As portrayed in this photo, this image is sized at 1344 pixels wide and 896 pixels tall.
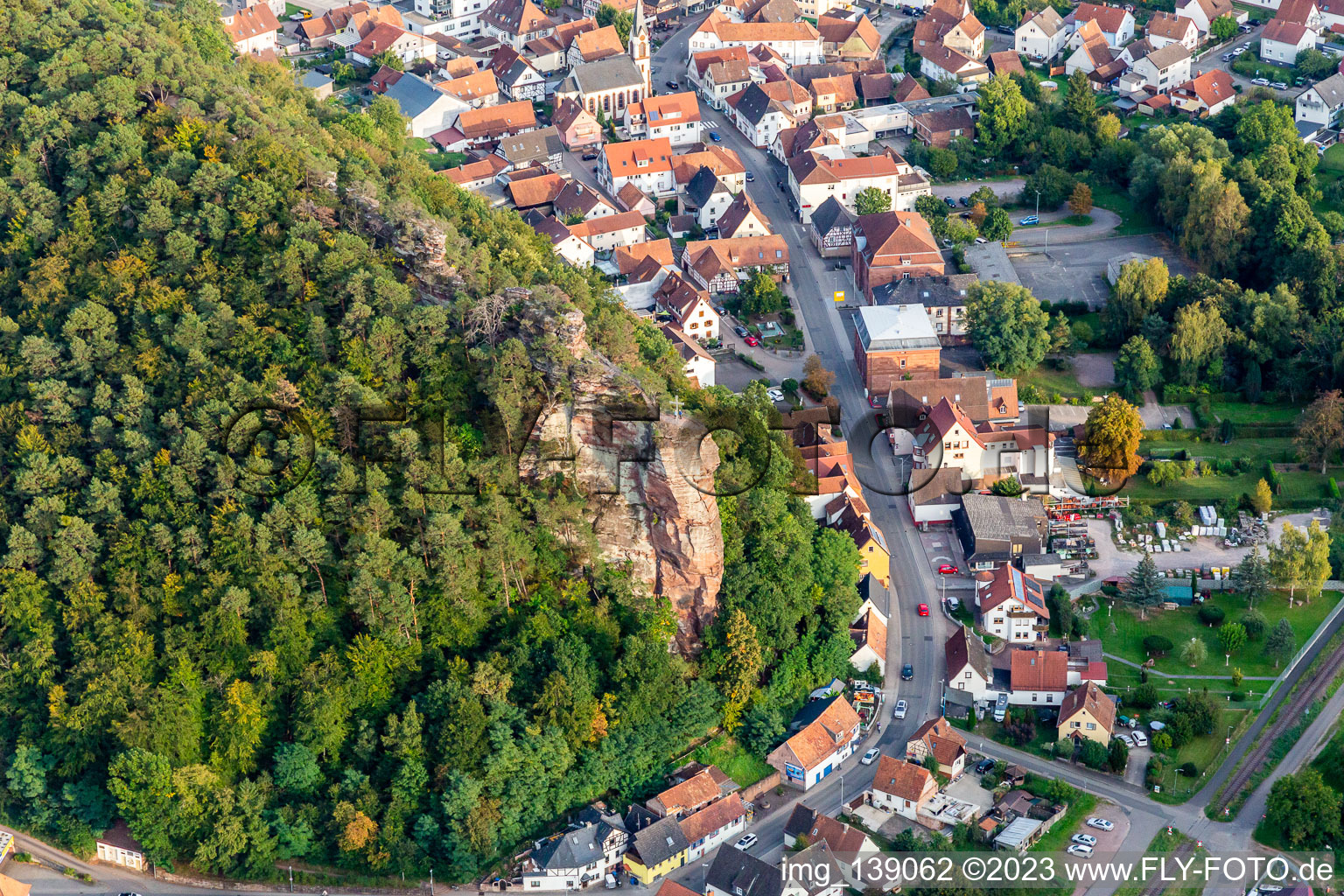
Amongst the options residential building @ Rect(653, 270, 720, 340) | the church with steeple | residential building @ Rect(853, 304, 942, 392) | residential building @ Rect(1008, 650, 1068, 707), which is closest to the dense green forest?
residential building @ Rect(1008, 650, 1068, 707)

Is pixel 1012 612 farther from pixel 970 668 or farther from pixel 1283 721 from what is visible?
pixel 1283 721

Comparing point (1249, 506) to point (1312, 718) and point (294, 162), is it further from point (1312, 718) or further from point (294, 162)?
point (294, 162)

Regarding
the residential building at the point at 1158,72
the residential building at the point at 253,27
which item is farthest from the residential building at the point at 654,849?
the residential building at the point at 253,27

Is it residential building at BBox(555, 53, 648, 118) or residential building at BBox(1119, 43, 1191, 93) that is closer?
residential building at BBox(555, 53, 648, 118)

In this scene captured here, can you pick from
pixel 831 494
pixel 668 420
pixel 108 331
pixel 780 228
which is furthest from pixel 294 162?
pixel 780 228

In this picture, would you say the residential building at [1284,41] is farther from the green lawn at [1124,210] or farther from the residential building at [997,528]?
the residential building at [997,528]

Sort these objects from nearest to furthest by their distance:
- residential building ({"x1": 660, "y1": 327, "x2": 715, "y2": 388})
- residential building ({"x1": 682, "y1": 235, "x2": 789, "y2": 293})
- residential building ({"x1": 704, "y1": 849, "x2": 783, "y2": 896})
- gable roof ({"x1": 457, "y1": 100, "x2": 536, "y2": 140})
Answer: residential building ({"x1": 704, "y1": 849, "x2": 783, "y2": 896}), residential building ({"x1": 660, "y1": 327, "x2": 715, "y2": 388}), residential building ({"x1": 682, "y1": 235, "x2": 789, "y2": 293}), gable roof ({"x1": 457, "y1": 100, "x2": 536, "y2": 140})

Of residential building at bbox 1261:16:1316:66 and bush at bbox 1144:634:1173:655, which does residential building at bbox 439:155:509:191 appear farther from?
residential building at bbox 1261:16:1316:66

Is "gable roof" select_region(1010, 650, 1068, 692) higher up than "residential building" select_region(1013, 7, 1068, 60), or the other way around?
"residential building" select_region(1013, 7, 1068, 60)
